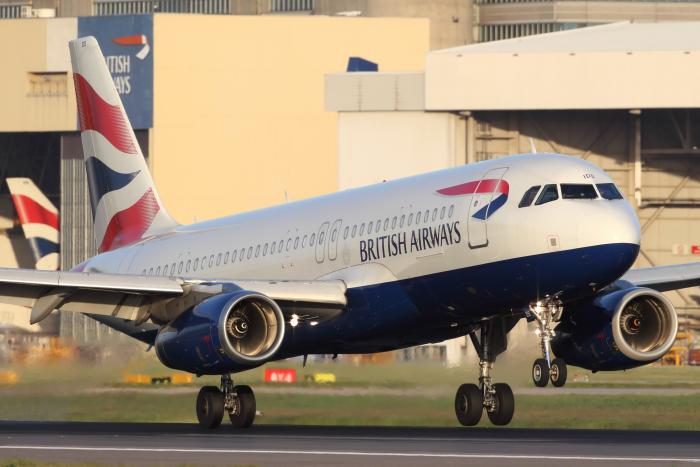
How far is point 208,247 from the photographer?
39.8 m

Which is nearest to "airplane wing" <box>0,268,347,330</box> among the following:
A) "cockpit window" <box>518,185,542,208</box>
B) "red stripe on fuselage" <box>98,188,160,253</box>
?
"cockpit window" <box>518,185,542,208</box>

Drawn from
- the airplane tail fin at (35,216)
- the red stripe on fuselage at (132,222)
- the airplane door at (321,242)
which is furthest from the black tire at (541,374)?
the airplane tail fin at (35,216)

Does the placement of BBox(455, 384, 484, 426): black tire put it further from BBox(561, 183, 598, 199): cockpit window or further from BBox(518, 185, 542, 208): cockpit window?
BBox(561, 183, 598, 199): cockpit window

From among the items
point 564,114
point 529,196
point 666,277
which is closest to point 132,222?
point 666,277

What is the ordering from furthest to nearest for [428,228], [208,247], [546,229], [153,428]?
1. [208,247]
2. [153,428]
3. [428,228]
4. [546,229]

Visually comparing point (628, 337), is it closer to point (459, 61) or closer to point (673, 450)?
point (673, 450)

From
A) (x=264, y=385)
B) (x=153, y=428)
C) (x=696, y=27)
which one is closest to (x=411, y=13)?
(x=696, y=27)

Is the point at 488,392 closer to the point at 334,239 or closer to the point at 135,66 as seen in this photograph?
the point at 334,239

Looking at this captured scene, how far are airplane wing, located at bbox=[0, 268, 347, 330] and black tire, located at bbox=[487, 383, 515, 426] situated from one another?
3.80 m

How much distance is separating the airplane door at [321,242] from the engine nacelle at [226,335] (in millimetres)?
3081

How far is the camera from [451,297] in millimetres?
31828

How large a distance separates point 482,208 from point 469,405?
5280 mm

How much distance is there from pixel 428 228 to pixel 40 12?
7342 centimetres

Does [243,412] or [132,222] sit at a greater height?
[132,222]
